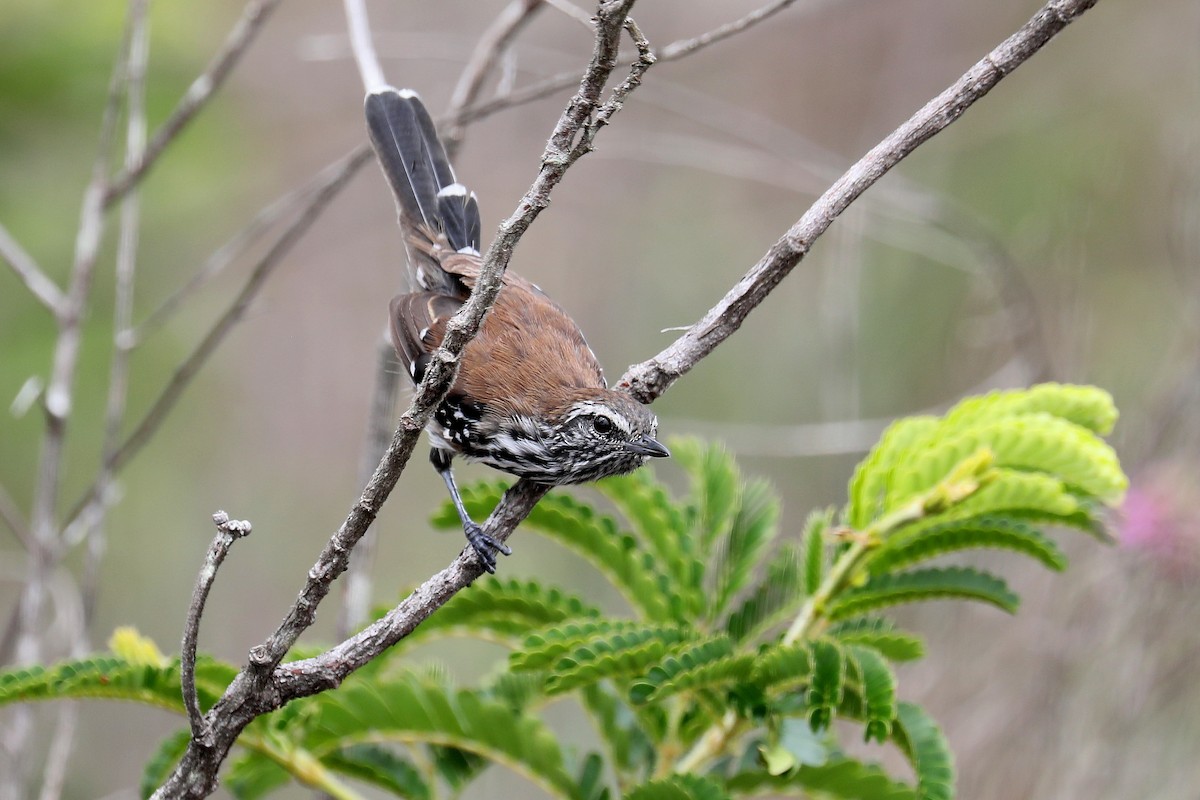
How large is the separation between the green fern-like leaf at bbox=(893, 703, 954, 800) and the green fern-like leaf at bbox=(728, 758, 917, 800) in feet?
0.27

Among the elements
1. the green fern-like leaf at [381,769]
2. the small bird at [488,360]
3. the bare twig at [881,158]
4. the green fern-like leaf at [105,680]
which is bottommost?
the green fern-like leaf at [381,769]

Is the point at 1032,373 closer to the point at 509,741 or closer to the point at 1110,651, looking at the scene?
the point at 1110,651

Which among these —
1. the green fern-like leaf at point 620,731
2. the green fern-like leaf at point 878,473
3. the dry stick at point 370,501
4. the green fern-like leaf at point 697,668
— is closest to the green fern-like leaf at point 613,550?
the green fern-like leaf at point 620,731

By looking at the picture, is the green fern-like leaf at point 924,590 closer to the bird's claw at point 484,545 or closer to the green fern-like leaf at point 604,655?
the green fern-like leaf at point 604,655

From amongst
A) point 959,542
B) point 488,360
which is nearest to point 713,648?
point 959,542

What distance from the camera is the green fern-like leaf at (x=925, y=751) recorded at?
2.12 m

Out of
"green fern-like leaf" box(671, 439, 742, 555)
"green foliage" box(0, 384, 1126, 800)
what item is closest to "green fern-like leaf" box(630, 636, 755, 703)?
"green foliage" box(0, 384, 1126, 800)

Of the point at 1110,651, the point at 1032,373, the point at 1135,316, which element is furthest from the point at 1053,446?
the point at 1135,316

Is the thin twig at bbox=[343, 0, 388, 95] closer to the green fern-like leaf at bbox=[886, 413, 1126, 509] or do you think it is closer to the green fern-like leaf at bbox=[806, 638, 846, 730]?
the green fern-like leaf at bbox=[886, 413, 1126, 509]

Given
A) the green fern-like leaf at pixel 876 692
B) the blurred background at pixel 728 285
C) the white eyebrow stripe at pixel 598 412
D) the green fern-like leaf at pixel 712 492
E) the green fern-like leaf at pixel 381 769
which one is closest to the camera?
the green fern-like leaf at pixel 876 692

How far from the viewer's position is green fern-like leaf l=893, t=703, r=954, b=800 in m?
2.12

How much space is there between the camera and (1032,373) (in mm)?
4234

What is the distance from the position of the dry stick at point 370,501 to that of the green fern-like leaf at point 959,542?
110 cm

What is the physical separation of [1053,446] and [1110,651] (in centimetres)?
229
